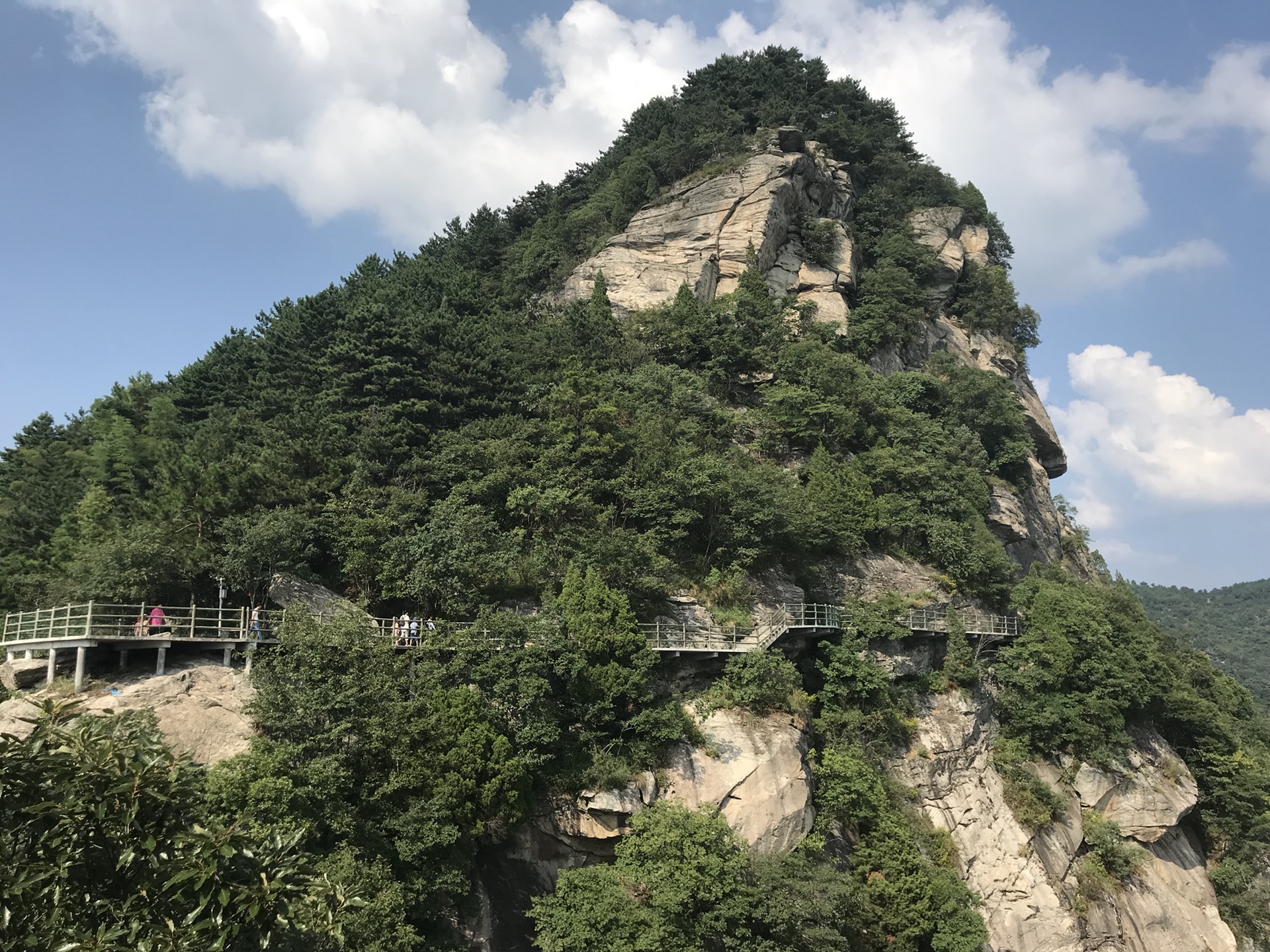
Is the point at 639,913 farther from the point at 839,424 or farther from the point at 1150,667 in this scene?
the point at 1150,667

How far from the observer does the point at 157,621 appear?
2098 centimetres

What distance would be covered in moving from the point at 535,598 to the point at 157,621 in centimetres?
1134

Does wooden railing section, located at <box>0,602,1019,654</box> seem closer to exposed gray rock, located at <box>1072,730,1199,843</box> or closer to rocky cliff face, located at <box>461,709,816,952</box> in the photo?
rocky cliff face, located at <box>461,709,816,952</box>

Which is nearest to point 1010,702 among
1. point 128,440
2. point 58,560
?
point 58,560

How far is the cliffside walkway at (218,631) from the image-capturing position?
19938 mm

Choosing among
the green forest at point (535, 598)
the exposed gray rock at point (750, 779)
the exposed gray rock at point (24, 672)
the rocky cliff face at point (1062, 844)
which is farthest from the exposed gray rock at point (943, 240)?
the exposed gray rock at point (24, 672)

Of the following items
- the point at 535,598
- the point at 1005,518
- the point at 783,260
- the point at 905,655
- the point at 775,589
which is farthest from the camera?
the point at 783,260

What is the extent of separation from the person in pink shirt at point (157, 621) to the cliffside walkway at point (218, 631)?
49mm

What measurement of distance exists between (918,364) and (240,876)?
5222cm

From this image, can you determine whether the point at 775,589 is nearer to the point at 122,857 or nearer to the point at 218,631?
the point at 218,631

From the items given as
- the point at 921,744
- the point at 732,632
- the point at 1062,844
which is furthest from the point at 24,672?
the point at 1062,844

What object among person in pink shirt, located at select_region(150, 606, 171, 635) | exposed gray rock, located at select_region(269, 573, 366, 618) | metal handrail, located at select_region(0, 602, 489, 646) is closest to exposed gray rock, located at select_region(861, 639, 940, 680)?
metal handrail, located at select_region(0, 602, 489, 646)

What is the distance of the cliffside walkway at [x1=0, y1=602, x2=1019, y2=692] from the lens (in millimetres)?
19938

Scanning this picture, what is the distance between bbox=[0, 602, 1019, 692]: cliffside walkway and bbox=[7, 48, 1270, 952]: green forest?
82 cm
